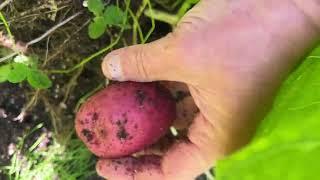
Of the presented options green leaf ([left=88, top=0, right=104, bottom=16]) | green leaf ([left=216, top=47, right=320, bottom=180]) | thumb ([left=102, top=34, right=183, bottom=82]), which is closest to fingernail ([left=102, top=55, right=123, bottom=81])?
thumb ([left=102, top=34, right=183, bottom=82])

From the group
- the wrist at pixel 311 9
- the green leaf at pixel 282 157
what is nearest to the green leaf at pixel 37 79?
the wrist at pixel 311 9

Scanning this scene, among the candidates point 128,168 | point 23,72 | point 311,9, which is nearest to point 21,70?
point 23,72

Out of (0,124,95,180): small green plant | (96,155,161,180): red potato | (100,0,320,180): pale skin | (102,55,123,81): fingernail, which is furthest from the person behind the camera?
(0,124,95,180): small green plant

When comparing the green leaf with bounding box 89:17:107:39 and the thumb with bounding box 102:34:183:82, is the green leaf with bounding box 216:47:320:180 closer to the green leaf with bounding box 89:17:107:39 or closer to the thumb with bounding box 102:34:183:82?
the thumb with bounding box 102:34:183:82

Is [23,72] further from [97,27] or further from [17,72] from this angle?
[97,27]

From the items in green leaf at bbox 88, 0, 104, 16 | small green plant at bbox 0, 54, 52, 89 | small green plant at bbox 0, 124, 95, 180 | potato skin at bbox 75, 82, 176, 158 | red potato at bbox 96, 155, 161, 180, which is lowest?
small green plant at bbox 0, 124, 95, 180

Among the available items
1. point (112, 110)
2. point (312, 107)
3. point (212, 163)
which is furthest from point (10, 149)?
point (312, 107)

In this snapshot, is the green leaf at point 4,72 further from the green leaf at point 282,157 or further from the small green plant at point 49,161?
the green leaf at point 282,157
